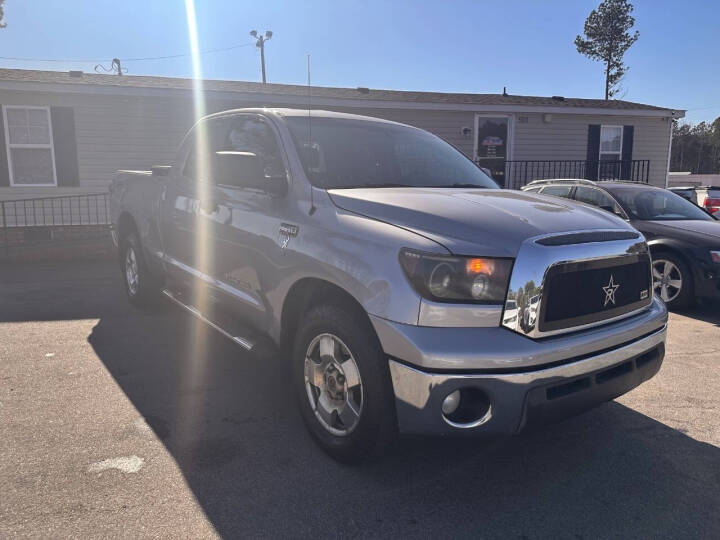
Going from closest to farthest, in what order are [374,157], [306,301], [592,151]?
[306,301] → [374,157] → [592,151]

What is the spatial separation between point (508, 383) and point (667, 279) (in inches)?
208

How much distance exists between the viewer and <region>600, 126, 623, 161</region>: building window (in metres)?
16.4

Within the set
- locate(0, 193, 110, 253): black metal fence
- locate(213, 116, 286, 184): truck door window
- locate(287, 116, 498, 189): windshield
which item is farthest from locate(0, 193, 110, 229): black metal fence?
locate(287, 116, 498, 189): windshield

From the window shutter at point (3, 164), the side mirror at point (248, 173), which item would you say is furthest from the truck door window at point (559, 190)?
the window shutter at point (3, 164)

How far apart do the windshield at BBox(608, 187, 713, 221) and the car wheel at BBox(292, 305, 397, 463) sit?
5.67 metres

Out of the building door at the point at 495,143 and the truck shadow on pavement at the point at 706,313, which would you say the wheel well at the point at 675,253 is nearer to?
the truck shadow on pavement at the point at 706,313

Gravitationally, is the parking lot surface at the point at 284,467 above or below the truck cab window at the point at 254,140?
below

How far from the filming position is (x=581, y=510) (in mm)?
2604

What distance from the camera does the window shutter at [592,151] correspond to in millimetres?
16047

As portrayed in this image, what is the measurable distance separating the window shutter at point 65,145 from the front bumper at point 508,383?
11.3 metres

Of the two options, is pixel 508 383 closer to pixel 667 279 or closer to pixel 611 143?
pixel 667 279

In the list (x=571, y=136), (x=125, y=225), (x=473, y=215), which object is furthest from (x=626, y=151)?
(x=473, y=215)

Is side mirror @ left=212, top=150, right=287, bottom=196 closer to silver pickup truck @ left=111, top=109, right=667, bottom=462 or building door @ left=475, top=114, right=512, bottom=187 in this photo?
silver pickup truck @ left=111, top=109, right=667, bottom=462

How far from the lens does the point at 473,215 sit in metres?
2.73
